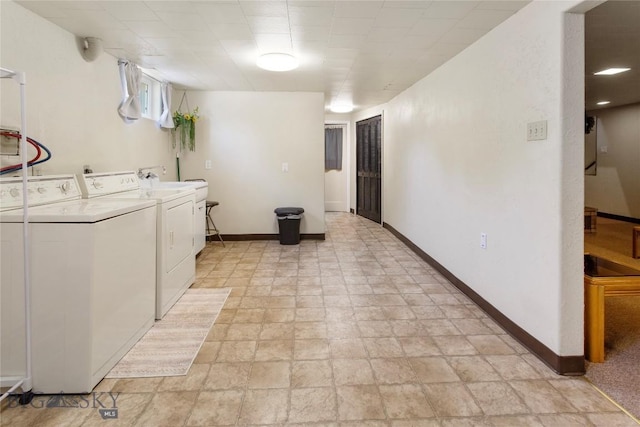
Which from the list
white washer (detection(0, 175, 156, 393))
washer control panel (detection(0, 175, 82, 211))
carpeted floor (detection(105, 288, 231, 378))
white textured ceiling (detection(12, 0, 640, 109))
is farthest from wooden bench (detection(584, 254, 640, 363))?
washer control panel (detection(0, 175, 82, 211))

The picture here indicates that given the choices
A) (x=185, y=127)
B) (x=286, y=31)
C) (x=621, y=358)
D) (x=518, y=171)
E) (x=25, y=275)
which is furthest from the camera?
(x=185, y=127)

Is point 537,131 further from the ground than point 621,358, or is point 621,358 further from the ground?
point 537,131

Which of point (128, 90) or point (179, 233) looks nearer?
point (179, 233)

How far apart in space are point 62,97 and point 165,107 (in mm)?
1903

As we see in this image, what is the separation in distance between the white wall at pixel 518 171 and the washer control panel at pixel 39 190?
292 centimetres

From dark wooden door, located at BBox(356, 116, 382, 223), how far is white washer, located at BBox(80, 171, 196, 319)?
405 cm

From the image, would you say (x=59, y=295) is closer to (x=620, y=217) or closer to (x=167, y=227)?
(x=167, y=227)

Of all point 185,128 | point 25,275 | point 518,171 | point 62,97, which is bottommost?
point 25,275

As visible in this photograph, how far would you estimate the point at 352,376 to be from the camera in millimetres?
1959

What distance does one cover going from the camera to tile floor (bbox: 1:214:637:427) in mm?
1645

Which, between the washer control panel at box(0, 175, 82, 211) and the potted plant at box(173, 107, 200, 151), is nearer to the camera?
the washer control panel at box(0, 175, 82, 211)

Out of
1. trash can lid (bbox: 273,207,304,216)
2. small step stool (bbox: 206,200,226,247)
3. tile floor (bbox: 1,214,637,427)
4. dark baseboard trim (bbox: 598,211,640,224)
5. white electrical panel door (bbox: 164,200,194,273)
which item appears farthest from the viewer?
dark baseboard trim (bbox: 598,211,640,224)

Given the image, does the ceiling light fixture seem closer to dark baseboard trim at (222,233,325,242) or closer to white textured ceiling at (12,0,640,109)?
white textured ceiling at (12,0,640,109)

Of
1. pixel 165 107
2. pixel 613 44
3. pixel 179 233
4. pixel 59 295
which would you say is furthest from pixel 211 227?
pixel 613 44
